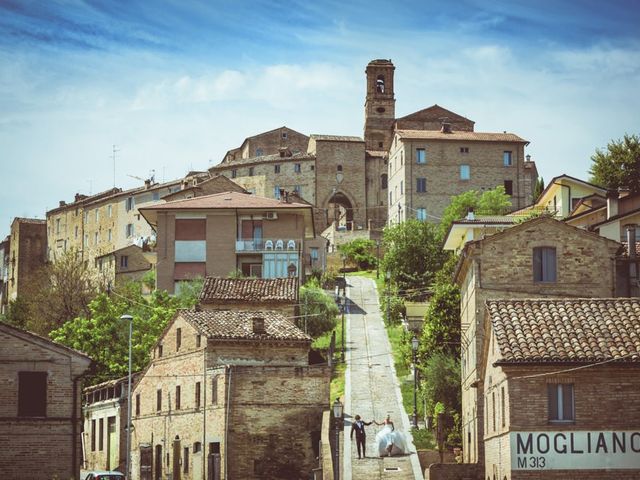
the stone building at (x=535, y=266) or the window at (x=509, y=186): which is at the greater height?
the window at (x=509, y=186)

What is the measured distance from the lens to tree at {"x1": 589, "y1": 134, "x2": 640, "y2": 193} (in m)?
89.0

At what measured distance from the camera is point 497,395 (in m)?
41.0

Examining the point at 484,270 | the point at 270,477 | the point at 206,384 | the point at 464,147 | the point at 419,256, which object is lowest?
the point at 270,477

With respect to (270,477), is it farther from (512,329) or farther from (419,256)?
(419,256)

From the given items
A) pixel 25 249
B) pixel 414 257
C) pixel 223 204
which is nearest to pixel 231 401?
pixel 223 204

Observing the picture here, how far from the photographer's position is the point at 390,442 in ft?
165

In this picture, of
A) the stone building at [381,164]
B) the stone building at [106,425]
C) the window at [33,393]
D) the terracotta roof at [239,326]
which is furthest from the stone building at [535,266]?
the stone building at [381,164]

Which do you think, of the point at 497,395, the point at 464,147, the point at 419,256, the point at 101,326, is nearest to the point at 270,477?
the point at 497,395

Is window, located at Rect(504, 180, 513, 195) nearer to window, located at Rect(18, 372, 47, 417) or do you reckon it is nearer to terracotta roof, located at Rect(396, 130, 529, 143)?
terracotta roof, located at Rect(396, 130, 529, 143)

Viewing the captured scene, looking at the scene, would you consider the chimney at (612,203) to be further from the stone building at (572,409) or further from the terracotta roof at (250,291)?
the stone building at (572,409)

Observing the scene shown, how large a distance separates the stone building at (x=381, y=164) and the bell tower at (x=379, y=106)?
0.35 ft

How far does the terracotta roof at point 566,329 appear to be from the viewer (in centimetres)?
3781

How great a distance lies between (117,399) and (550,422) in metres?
33.0

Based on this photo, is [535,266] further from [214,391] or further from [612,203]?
[612,203]
